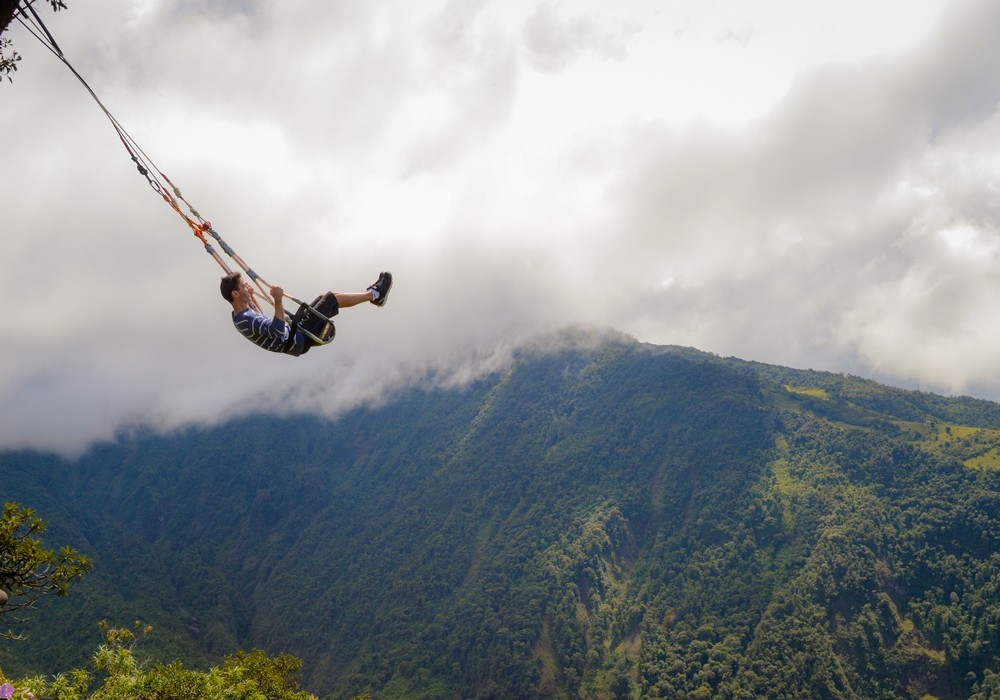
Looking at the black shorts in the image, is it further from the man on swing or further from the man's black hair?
the man's black hair

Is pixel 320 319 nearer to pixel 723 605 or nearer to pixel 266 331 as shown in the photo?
pixel 266 331

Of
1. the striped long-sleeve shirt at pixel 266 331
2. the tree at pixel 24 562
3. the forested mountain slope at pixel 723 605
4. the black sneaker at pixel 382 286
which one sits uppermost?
the black sneaker at pixel 382 286

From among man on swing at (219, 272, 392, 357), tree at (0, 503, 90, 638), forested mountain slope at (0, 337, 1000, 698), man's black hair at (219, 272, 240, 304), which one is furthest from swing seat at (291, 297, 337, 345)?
forested mountain slope at (0, 337, 1000, 698)

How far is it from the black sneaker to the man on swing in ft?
1.79

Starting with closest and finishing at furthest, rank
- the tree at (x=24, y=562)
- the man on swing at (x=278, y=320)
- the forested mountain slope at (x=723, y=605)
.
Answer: the man on swing at (x=278, y=320)
the tree at (x=24, y=562)
the forested mountain slope at (x=723, y=605)

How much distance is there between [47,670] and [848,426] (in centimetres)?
21558

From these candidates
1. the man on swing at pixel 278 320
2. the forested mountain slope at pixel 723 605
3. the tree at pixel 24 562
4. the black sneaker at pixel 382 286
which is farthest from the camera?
the forested mountain slope at pixel 723 605

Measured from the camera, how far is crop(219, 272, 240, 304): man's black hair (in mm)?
10508

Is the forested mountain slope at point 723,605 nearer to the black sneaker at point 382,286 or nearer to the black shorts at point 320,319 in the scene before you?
the black sneaker at point 382,286

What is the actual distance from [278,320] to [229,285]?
1.25 meters

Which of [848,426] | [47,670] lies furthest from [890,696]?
[47,670]

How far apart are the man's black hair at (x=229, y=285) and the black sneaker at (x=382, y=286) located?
223cm

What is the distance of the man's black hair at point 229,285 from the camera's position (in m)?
10.5

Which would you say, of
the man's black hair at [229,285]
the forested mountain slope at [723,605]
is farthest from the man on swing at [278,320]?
the forested mountain slope at [723,605]
